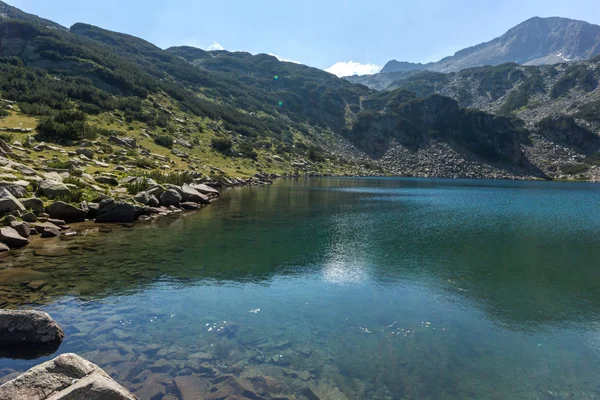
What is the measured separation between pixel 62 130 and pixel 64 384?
69.0 meters

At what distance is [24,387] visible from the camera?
8.58 meters

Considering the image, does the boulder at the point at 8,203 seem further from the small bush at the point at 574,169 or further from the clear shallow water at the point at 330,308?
the small bush at the point at 574,169

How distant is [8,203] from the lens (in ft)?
93.0

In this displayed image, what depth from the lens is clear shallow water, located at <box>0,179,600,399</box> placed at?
40.7 ft

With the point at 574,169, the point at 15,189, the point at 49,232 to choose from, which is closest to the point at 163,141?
the point at 15,189

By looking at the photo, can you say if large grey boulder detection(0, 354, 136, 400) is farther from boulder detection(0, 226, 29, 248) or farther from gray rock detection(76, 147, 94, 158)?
gray rock detection(76, 147, 94, 158)

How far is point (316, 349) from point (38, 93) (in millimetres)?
100883

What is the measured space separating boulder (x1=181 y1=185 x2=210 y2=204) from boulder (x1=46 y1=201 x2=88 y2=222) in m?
17.1

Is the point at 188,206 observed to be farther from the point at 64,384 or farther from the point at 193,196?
the point at 64,384

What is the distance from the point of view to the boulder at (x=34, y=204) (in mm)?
31038

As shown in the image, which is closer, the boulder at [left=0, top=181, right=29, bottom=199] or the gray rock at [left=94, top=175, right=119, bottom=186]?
the boulder at [left=0, top=181, right=29, bottom=199]

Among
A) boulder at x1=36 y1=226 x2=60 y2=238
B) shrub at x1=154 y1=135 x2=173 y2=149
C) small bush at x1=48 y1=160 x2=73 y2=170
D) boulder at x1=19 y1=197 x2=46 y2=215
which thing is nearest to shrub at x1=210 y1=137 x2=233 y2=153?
shrub at x1=154 y1=135 x2=173 y2=149

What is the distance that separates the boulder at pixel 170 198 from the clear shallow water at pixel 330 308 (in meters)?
12.7

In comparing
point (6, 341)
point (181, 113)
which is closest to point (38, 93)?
point (181, 113)
